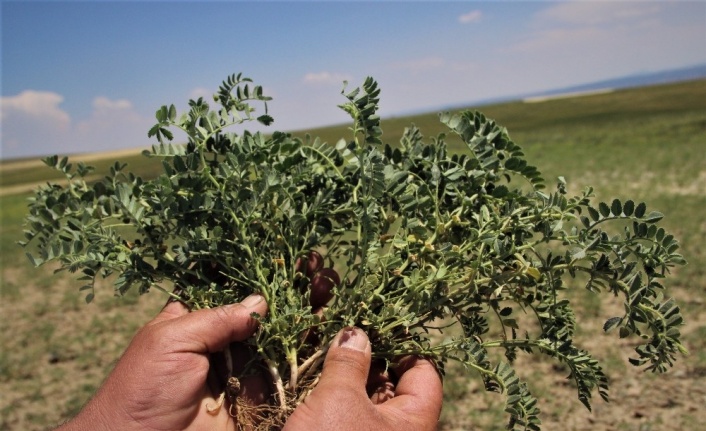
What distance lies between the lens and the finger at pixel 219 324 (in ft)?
5.49

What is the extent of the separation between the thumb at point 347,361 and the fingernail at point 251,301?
0.94ft

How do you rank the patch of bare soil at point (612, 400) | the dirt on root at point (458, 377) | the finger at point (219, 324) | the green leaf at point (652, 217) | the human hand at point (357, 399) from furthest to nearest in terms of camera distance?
the dirt on root at point (458, 377) → the patch of bare soil at point (612, 400) → the finger at point (219, 324) → the human hand at point (357, 399) → the green leaf at point (652, 217)

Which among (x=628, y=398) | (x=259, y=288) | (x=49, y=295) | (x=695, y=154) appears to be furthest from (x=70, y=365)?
(x=695, y=154)

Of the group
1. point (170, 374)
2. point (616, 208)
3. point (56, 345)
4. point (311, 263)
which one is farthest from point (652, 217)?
point (56, 345)

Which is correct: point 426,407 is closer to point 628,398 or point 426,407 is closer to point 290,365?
point 290,365

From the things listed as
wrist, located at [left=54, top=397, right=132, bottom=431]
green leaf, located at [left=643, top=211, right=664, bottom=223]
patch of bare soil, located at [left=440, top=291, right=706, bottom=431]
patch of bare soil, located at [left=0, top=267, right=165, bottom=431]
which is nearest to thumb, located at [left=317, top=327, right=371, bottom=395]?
wrist, located at [left=54, top=397, right=132, bottom=431]

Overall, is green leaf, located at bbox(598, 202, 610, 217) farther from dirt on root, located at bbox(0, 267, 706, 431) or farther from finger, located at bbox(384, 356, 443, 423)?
dirt on root, located at bbox(0, 267, 706, 431)

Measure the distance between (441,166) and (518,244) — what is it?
395mm

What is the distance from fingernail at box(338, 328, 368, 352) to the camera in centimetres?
160

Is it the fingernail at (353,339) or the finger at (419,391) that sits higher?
the fingernail at (353,339)

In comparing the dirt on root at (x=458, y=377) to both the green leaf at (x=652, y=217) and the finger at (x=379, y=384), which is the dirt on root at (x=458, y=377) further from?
the green leaf at (x=652, y=217)

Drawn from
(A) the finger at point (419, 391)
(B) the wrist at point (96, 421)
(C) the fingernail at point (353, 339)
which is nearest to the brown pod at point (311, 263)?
(C) the fingernail at point (353, 339)

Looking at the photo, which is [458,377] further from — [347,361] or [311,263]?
[347,361]

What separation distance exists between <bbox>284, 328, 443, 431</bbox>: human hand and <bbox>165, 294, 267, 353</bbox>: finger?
29 cm
